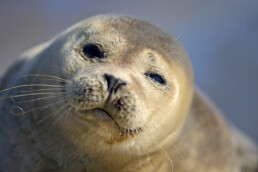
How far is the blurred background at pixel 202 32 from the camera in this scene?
676 cm

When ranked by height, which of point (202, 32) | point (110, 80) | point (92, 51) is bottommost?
point (110, 80)

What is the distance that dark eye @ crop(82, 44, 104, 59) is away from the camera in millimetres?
2148

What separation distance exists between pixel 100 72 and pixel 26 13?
20.2 ft

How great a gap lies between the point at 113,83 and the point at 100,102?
110mm

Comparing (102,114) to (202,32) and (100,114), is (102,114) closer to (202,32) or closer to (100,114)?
(100,114)

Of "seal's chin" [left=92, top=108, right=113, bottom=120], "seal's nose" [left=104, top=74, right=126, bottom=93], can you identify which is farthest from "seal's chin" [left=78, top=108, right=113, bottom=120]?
"seal's nose" [left=104, top=74, right=126, bottom=93]

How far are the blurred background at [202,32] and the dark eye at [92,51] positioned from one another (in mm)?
3897

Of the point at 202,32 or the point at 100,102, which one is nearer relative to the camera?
the point at 100,102

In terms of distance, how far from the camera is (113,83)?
1.87 meters

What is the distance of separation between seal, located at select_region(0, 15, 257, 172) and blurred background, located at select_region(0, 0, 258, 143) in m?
3.70

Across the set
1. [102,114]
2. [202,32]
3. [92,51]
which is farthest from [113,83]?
[202,32]

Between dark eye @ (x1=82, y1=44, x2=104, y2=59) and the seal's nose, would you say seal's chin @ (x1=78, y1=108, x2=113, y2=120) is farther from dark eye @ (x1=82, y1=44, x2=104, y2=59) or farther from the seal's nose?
dark eye @ (x1=82, y1=44, x2=104, y2=59)

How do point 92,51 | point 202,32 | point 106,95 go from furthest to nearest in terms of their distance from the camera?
1. point 202,32
2. point 92,51
3. point 106,95

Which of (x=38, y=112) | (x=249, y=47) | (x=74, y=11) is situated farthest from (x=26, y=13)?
(x=38, y=112)
